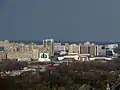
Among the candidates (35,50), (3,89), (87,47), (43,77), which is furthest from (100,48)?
(3,89)

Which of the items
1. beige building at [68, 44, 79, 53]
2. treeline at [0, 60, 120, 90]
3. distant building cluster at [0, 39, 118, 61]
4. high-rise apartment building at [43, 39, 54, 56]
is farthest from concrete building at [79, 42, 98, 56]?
treeline at [0, 60, 120, 90]

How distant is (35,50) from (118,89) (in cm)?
4991

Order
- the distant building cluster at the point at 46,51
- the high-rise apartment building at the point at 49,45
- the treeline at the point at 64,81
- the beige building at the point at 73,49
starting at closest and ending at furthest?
the treeline at the point at 64,81 < the distant building cluster at the point at 46,51 < the high-rise apartment building at the point at 49,45 < the beige building at the point at 73,49

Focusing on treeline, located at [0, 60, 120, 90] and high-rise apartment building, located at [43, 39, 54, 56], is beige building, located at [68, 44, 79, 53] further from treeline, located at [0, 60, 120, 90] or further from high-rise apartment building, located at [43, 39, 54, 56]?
treeline, located at [0, 60, 120, 90]

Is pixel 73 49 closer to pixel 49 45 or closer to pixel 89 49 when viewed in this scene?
pixel 89 49

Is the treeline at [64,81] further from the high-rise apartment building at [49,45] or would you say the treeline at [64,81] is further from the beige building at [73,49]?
the beige building at [73,49]

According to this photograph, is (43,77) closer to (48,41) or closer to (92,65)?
(92,65)

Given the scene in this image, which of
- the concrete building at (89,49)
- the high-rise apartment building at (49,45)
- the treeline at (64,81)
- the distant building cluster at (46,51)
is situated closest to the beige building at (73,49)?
the distant building cluster at (46,51)

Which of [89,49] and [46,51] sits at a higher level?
[89,49]

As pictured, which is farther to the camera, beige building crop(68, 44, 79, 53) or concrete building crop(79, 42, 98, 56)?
beige building crop(68, 44, 79, 53)

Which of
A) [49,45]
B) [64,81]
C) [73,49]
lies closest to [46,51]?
[49,45]

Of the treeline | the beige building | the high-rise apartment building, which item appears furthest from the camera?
the beige building

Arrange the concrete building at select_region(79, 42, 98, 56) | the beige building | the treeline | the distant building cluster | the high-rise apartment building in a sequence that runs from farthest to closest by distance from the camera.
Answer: the beige building → the concrete building at select_region(79, 42, 98, 56) → the high-rise apartment building → the distant building cluster → the treeline

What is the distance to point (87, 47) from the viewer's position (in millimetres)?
64062
